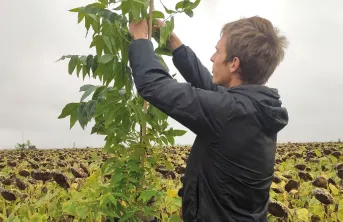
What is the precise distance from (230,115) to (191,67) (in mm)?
1006

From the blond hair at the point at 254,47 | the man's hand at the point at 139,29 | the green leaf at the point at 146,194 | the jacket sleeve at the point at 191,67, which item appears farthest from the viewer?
the jacket sleeve at the point at 191,67

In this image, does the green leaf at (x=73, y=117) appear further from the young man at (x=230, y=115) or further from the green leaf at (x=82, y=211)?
the young man at (x=230, y=115)

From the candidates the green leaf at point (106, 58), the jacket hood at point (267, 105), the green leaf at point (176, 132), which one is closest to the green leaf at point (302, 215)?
the green leaf at point (176, 132)

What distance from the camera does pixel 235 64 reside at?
88.9 inches

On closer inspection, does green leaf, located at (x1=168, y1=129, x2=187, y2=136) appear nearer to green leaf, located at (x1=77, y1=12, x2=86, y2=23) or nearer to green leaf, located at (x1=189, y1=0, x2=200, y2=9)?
green leaf, located at (x1=189, y1=0, x2=200, y2=9)

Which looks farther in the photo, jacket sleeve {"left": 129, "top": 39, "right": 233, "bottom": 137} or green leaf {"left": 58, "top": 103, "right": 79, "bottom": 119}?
green leaf {"left": 58, "top": 103, "right": 79, "bottom": 119}

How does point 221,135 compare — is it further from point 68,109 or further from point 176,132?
point 68,109

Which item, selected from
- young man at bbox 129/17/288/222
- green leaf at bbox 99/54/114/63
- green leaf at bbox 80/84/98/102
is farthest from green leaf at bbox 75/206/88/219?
green leaf at bbox 99/54/114/63

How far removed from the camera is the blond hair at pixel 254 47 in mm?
2246

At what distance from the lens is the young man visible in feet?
6.64

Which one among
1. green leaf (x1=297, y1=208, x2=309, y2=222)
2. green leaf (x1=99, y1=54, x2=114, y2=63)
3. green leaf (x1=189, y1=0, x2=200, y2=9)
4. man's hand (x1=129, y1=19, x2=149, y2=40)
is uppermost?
green leaf (x1=189, y1=0, x2=200, y2=9)

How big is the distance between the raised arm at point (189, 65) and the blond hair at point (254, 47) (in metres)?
0.54

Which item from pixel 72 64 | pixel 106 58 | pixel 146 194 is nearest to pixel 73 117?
pixel 72 64

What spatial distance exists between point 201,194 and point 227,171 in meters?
0.18
